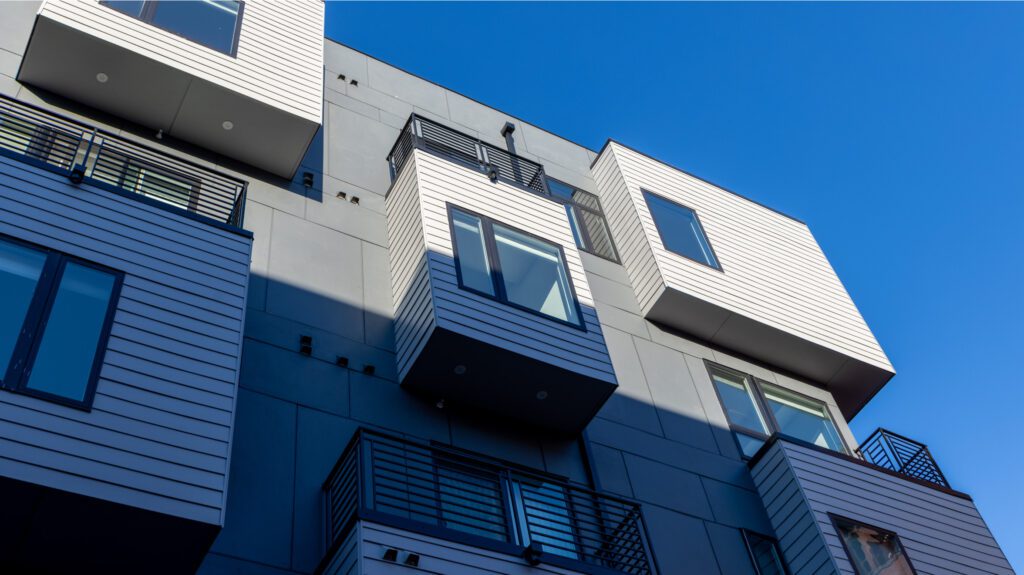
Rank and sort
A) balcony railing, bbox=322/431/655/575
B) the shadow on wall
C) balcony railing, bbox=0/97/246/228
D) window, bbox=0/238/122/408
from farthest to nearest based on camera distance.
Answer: balcony railing, bbox=0/97/246/228 < the shadow on wall < balcony railing, bbox=322/431/655/575 < window, bbox=0/238/122/408

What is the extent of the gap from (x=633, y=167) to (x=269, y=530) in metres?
11.9

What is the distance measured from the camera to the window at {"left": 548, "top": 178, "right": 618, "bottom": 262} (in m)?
18.3

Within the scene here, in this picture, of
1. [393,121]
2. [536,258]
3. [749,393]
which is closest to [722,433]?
[749,393]

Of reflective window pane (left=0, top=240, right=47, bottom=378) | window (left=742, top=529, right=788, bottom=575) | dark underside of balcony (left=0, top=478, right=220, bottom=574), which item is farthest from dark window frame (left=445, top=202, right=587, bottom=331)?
dark underside of balcony (left=0, top=478, right=220, bottom=574)

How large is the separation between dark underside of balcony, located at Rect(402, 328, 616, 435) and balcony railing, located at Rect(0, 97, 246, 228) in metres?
2.84

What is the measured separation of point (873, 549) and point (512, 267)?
20.2ft

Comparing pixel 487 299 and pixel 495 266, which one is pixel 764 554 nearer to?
Result: pixel 487 299

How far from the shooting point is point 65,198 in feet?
32.6

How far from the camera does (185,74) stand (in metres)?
14.1

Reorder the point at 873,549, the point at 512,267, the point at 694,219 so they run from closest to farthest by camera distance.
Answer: the point at 873,549, the point at 512,267, the point at 694,219

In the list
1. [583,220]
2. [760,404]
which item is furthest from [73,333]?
[583,220]

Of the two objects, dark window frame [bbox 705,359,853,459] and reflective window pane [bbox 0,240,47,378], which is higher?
dark window frame [bbox 705,359,853,459]

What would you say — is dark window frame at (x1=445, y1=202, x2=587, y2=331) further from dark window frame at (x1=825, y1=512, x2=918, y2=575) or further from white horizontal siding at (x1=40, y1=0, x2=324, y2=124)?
dark window frame at (x1=825, y1=512, x2=918, y2=575)

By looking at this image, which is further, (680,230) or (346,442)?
(680,230)
